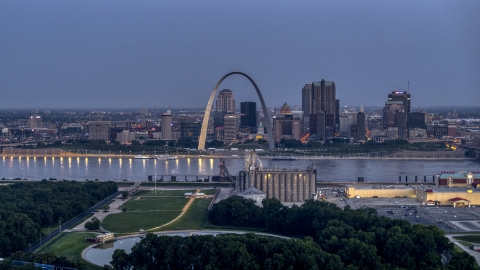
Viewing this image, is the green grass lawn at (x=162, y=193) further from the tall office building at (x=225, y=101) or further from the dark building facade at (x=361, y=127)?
the tall office building at (x=225, y=101)

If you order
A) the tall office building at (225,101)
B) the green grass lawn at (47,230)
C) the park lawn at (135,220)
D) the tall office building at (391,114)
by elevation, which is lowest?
the green grass lawn at (47,230)

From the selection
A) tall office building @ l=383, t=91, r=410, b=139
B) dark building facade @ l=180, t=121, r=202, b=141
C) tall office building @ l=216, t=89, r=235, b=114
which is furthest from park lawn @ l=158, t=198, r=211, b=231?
tall office building @ l=216, t=89, r=235, b=114

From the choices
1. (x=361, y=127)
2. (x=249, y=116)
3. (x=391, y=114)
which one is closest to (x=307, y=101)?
(x=249, y=116)

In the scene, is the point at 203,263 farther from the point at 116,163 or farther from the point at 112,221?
the point at 116,163

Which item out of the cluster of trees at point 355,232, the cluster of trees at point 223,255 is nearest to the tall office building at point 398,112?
the cluster of trees at point 355,232

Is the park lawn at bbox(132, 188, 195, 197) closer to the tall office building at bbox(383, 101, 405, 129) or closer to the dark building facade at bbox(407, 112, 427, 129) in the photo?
the tall office building at bbox(383, 101, 405, 129)

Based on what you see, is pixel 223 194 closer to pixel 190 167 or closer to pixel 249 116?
pixel 190 167
